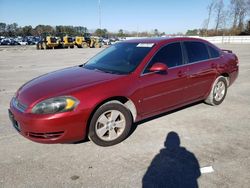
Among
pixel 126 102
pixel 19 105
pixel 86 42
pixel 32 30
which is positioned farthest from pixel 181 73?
pixel 32 30

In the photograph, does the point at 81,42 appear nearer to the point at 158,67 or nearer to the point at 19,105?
the point at 158,67

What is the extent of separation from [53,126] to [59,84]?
29.9 inches

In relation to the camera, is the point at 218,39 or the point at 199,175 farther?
the point at 218,39

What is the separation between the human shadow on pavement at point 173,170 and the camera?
2.81 m

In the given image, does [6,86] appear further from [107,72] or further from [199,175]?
[199,175]

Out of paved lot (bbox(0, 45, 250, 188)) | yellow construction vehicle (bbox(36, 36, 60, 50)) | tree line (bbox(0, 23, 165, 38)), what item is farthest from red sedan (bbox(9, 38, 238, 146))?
tree line (bbox(0, 23, 165, 38))

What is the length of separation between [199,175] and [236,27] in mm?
75460

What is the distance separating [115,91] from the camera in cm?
366

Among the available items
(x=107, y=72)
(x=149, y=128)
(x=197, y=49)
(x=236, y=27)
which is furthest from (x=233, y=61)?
(x=236, y=27)

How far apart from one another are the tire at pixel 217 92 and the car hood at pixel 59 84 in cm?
261

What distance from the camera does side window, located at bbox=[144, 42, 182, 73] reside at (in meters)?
4.30

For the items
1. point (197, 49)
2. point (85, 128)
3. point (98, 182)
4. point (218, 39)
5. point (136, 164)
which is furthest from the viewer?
point (218, 39)

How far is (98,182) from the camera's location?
286cm

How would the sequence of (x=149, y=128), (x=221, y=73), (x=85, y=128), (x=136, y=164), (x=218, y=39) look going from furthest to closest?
(x=218, y=39) < (x=221, y=73) < (x=149, y=128) < (x=85, y=128) < (x=136, y=164)
